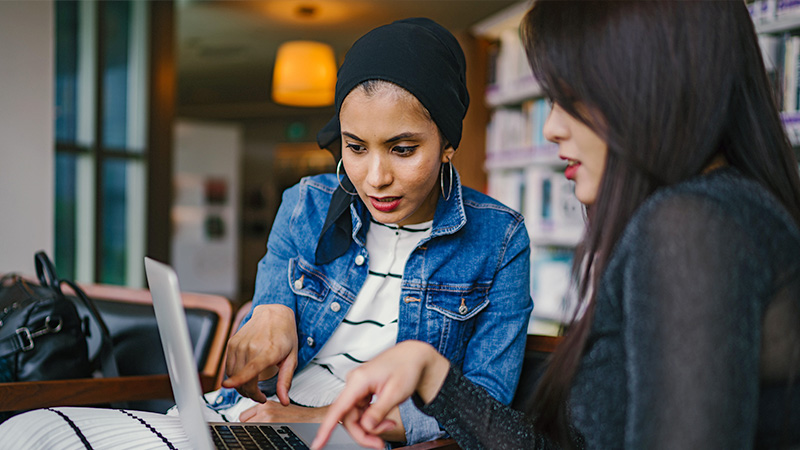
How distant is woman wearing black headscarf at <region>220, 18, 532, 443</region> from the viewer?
3.53 ft

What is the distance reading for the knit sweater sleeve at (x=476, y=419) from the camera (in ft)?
2.86

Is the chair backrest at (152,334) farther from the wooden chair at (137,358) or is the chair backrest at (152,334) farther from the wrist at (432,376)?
the wrist at (432,376)

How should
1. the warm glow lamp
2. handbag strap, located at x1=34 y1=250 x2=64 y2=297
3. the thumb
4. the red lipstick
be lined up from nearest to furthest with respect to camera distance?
the thumb < the red lipstick < handbag strap, located at x1=34 y1=250 x2=64 y2=297 < the warm glow lamp

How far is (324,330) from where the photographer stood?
48.7 inches

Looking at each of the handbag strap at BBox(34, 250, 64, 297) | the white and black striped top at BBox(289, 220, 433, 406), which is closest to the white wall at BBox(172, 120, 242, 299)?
the handbag strap at BBox(34, 250, 64, 297)

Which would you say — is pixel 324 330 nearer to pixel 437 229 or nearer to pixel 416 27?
pixel 437 229

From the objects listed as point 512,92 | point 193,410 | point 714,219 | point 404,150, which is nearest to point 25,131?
point 512,92

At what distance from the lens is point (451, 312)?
3.92ft

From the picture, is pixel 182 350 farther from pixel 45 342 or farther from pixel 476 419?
pixel 45 342

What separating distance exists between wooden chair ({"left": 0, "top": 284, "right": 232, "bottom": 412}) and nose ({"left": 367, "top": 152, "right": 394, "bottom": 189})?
2.29ft

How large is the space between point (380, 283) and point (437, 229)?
0.16 m

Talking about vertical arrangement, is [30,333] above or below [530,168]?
below

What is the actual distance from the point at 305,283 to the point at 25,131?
9.90 ft

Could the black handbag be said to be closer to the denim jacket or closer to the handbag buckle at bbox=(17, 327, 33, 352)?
the handbag buckle at bbox=(17, 327, 33, 352)
